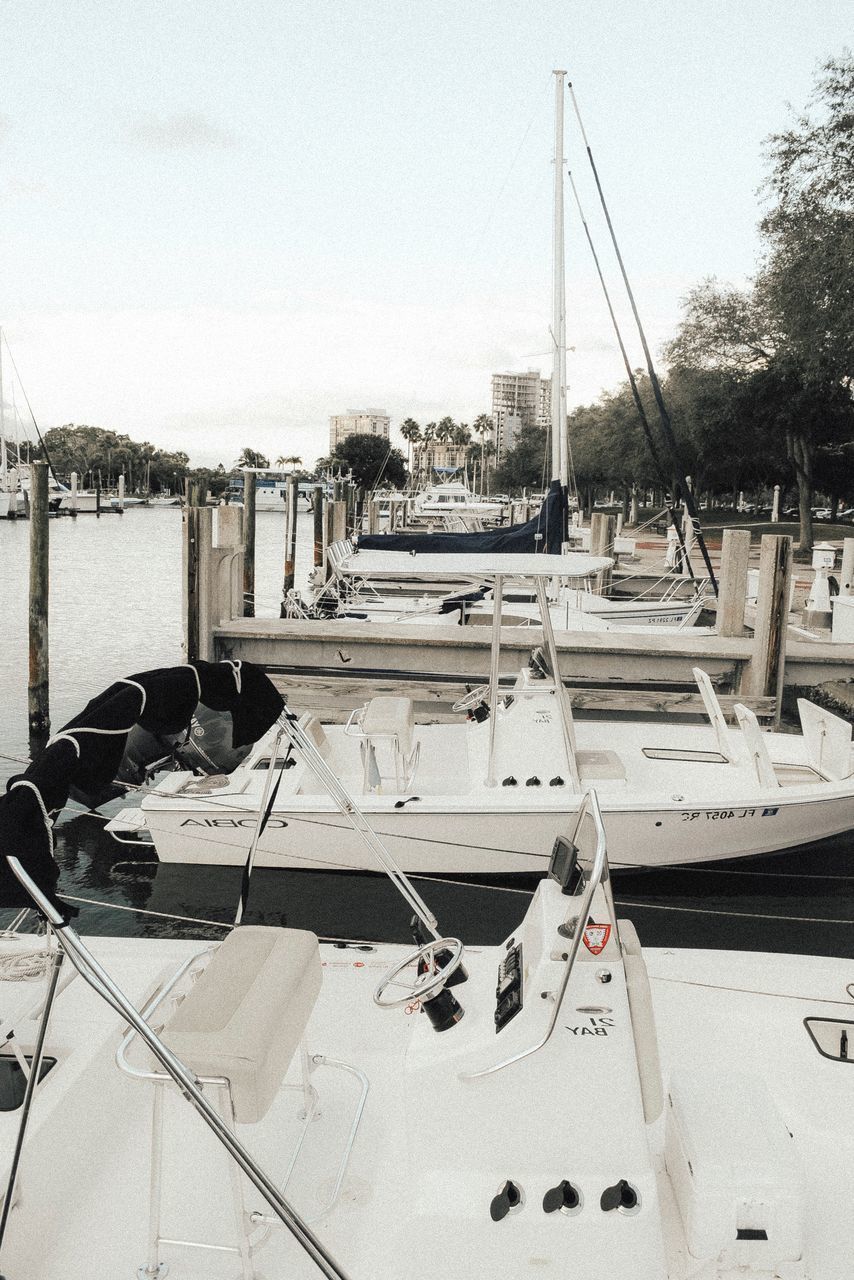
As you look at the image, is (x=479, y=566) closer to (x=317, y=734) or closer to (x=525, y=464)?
(x=317, y=734)

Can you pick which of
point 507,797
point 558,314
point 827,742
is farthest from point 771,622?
point 558,314

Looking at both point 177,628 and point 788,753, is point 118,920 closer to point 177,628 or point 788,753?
point 788,753

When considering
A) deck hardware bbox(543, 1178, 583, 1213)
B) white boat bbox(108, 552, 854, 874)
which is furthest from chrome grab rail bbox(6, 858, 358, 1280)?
white boat bbox(108, 552, 854, 874)

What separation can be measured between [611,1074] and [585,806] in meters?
1.21

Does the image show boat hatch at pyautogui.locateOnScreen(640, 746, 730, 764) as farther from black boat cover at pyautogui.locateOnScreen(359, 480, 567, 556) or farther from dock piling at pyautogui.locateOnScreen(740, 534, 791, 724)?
black boat cover at pyautogui.locateOnScreen(359, 480, 567, 556)

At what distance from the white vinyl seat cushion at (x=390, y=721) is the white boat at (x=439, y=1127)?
13.8 feet

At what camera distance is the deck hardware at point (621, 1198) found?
9.61ft

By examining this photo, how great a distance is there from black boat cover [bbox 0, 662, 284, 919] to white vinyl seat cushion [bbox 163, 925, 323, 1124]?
21.5 inches

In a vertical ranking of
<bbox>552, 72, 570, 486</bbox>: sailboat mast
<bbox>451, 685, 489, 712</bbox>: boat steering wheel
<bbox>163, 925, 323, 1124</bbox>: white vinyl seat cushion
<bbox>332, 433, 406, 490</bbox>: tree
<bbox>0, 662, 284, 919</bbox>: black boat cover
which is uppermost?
<bbox>332, 433, 406, 490</bbox>: tree

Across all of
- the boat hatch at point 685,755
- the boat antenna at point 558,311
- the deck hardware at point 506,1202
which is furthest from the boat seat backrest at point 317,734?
the boat antenna at point 558,311

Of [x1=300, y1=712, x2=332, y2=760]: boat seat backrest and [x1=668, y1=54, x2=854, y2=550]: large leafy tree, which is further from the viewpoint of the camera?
[x1=668, y1=54, x2=854, y2=550]: large leafy tree

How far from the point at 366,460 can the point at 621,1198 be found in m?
123

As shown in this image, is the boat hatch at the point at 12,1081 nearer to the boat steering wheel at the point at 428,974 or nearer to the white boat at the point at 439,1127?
the white boat at the point at 439,1127

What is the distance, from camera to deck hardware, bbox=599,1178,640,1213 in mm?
2930
